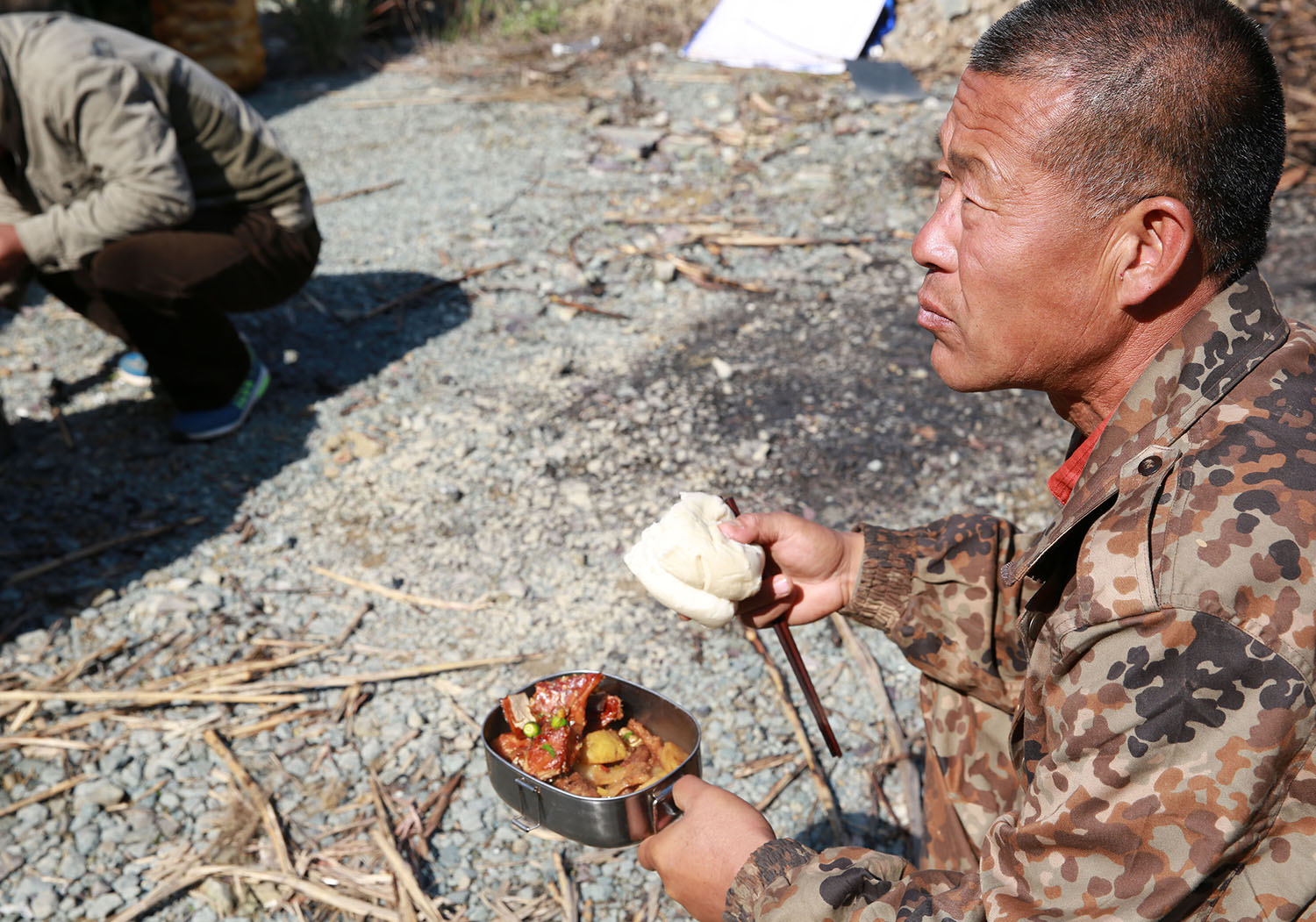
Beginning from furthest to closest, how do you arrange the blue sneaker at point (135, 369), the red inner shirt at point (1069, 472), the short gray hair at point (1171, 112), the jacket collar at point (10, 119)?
the blue sneaker at point (135, 369) < the jacket collar at point (10, 119) < the red inner shirt at point (1069, 472) < the short gray hair at point (1171, 112)

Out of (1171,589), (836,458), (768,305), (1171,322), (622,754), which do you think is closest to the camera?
(1171,589)

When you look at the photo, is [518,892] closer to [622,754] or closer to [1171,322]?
[622,754]

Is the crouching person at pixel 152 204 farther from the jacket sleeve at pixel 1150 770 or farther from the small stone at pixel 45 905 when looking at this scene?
the jacket sleeve at pixel 1150 770

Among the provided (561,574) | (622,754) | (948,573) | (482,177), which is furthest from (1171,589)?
(482,177)

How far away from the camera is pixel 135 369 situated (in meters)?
5.06

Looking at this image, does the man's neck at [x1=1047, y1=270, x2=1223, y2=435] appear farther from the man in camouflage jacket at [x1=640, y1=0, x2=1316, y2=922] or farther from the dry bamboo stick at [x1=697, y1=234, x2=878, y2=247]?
the dry bamboo stick at [x1=697, y1=234, x2=878, y2=247]

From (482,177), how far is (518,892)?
5.64 meters

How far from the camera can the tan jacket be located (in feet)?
13.3

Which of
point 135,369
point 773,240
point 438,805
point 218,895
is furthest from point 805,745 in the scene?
point 135,369

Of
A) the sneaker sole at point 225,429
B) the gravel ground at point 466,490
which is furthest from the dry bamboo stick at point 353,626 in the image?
the sneaker sole at point 225,429

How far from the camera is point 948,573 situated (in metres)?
2.34

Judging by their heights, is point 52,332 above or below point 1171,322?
below

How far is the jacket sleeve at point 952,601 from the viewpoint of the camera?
2.27m

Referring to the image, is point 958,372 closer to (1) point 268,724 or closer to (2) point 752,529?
(2) point 752,529
